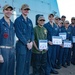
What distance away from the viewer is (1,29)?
4566 mm

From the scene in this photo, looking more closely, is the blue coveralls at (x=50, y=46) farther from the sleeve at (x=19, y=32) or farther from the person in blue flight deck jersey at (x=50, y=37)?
the sleeve at (x=19, y=32)

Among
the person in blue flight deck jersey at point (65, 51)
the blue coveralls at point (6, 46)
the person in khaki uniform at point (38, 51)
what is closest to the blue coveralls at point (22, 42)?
the blue coveralls at point (6, 46)

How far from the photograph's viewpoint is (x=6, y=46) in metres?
4.61

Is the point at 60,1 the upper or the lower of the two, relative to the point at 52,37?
upper

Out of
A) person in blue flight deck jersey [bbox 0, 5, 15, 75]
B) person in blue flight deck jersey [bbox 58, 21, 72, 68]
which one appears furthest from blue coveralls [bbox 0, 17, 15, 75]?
person in blue flight deck jersey [bbox 58, 21, 72, 68]

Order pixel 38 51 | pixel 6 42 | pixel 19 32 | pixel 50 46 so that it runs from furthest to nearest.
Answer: pixel 50 46 → pixel 38 51 → pixel 19 32 → pixel 6 42

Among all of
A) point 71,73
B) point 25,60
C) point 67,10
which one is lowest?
point 71,73

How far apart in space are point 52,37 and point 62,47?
43.1 inches

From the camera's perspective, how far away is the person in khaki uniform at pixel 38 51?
5.68 m

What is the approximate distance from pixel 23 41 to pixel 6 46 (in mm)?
503

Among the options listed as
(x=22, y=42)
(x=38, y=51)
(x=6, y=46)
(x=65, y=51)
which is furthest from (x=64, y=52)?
(x=6, y=46)

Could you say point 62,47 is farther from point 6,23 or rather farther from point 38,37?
point 6,23

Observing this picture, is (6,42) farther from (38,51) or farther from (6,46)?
(38,51)

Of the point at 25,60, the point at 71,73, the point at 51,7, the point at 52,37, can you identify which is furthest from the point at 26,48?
the point at 51,7
